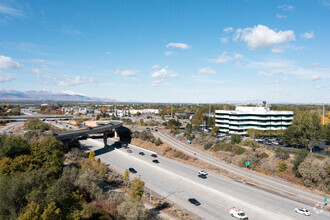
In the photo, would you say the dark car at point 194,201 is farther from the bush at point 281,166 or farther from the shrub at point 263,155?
the shrub at point 263,155

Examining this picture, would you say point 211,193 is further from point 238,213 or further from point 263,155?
point 263,155

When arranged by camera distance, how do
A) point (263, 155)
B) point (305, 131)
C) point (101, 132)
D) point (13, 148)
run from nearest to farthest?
1. point (13, 148)
2. point (263, 155)
3. point (305, 131)
4. point (101, 132)

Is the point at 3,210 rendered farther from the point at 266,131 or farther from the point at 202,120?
the point at 202,120

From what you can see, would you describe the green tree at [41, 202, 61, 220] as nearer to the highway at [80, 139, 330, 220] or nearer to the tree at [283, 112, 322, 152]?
the highway at [80, 139, 330, 220]

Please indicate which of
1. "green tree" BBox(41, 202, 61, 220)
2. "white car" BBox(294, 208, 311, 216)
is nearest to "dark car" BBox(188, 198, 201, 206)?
"white car" BBox(294, 208, 311, 216)

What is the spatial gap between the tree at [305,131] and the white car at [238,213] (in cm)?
4854

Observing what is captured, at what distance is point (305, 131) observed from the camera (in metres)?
71.6


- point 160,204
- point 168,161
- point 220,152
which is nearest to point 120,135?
point 168,161

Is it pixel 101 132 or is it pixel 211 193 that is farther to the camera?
pixel 101 132

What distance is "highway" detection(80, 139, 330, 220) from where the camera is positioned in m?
36.1

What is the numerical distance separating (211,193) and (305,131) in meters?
49.2

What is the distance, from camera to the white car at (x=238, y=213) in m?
33.7

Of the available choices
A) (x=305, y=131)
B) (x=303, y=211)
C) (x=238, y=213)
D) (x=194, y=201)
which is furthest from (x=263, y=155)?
(x=194, y=201)

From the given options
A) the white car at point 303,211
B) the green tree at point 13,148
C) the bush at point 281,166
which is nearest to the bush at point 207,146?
the bush at point 281,166
